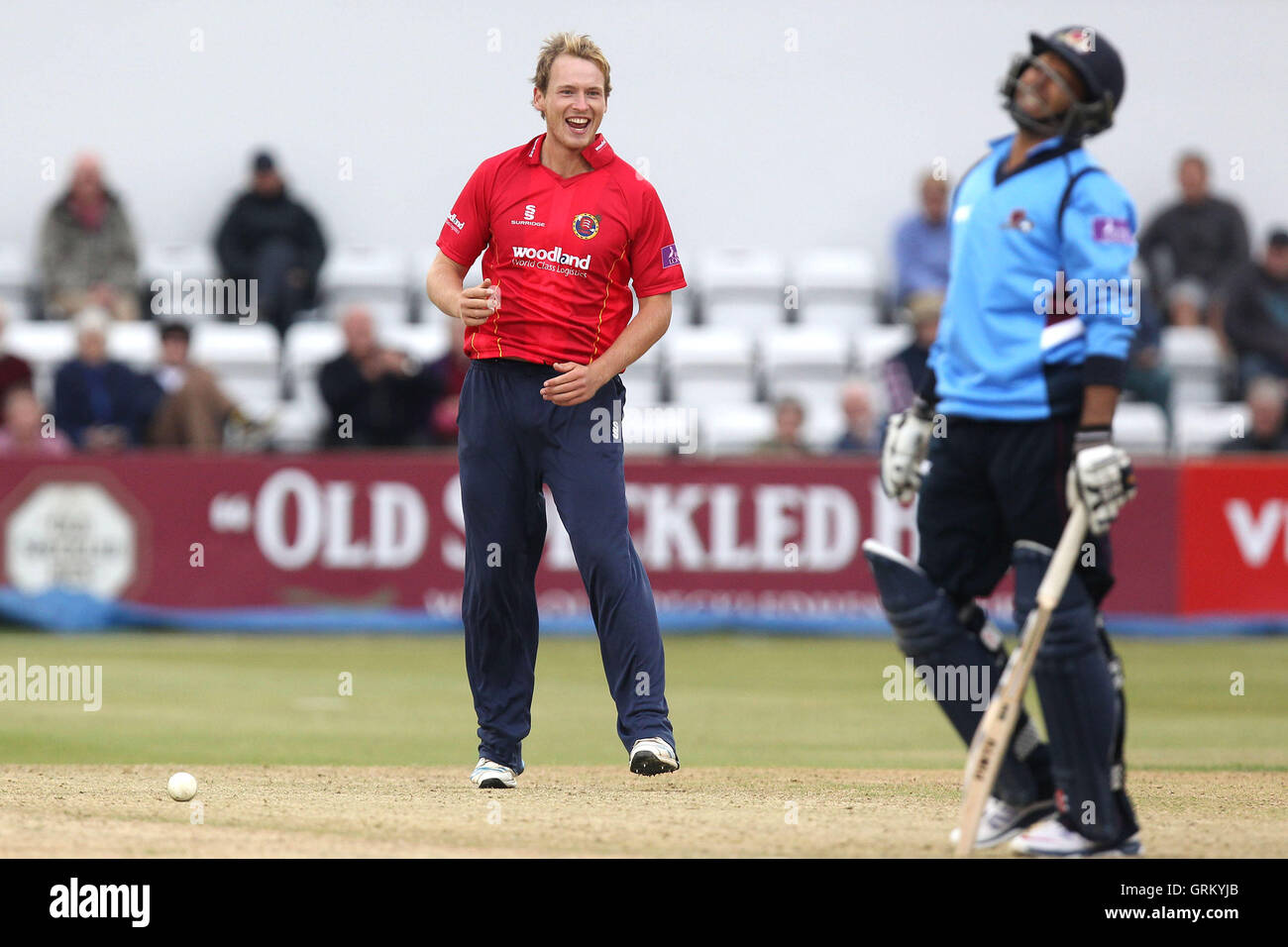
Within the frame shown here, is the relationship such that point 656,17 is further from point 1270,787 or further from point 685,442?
point 1270,787

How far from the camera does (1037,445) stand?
5453 mm

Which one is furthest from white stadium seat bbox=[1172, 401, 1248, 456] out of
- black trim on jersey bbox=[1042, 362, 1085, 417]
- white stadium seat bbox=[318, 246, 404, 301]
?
black trim on jersey bbox=[1042, 362, 1085, 417]

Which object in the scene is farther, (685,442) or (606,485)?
(685,442)

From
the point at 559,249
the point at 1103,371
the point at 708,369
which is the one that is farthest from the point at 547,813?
the point at 708,369

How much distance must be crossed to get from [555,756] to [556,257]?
276cm

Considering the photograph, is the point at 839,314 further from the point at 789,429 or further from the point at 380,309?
the point at 380,309

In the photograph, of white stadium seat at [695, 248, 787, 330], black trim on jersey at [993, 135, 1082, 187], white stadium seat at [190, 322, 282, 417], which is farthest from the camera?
white stadium seat at [695, 248, 787, 330]

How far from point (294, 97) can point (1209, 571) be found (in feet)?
29.9

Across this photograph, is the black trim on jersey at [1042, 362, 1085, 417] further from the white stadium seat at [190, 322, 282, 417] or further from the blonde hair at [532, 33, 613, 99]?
the white stadium seat at [190, 322, 282, 417]

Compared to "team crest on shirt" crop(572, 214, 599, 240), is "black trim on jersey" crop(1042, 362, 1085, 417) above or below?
below

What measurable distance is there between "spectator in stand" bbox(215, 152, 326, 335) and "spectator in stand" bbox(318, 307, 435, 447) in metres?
2.35

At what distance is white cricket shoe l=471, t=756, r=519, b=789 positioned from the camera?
6.72 m

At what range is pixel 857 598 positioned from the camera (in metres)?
→ 13.9
